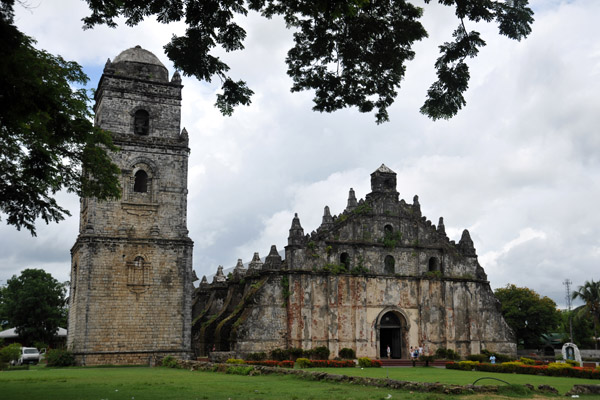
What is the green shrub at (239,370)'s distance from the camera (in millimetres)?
22297

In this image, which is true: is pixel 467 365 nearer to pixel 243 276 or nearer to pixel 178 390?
pixel 243 276

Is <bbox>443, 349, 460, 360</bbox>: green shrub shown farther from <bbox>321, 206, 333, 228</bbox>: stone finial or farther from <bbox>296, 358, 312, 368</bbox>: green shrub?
<bbox>321, 206, 333, 228</bbox>: stone finial

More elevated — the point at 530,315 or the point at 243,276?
the point at 243,276

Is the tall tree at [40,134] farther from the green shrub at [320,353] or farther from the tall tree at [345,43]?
the green shrub at [320,353]

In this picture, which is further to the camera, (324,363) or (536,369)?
(324,363)

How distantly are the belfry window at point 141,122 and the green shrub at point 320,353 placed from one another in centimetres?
1417

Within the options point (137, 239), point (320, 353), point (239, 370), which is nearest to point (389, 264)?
point (320, 353)

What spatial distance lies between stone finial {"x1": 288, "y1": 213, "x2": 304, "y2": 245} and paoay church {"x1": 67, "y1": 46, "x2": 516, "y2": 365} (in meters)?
0.06

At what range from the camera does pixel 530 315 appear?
179 ft

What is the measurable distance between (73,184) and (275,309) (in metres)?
18.4

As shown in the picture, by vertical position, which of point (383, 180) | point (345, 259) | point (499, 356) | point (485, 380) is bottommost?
point (499, 356)

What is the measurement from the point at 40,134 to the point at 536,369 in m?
21.3

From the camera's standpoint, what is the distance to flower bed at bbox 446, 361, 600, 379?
73.8 feet

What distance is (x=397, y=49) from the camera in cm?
1053
